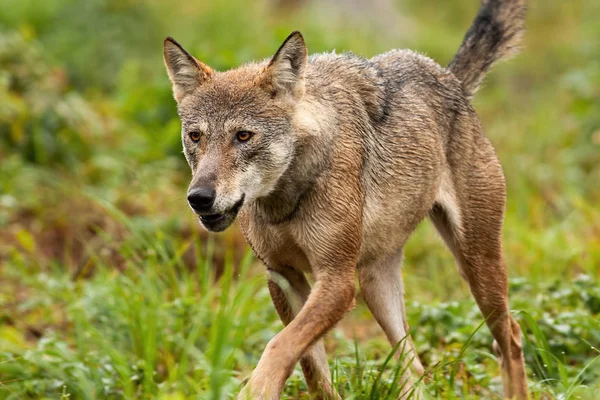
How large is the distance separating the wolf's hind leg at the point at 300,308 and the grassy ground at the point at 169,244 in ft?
0.44

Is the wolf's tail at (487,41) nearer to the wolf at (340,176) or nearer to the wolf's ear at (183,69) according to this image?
the wolf at (340,176)

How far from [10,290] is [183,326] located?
213cm

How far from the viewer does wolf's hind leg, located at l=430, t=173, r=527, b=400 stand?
620 cm

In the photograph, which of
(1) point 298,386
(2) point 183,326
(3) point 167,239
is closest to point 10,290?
(3) point 167,239

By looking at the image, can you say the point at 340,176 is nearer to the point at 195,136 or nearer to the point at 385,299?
the point at 195,136

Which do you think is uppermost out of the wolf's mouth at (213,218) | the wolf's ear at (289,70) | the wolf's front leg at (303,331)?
the wolf's ear at (289,70)

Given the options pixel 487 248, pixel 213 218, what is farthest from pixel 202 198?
pixel 487 248

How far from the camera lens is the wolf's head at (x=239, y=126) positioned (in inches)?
190

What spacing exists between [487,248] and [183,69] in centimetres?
249

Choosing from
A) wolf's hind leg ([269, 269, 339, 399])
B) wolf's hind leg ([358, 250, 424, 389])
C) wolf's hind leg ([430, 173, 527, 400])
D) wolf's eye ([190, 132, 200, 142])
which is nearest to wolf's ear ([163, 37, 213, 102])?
wolf's eye ([190, 132, 200, 142])

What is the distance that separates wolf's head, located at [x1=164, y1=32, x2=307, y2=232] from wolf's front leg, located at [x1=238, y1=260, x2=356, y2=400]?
640mm

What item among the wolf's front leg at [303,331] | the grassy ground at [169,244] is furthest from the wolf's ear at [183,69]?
the wolf's front leg at [303,331]

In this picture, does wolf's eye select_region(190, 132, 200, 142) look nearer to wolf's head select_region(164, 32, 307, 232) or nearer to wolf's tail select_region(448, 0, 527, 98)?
wolf's head select_region(164, 32, 307, 232)

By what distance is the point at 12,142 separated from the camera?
33.3ft
